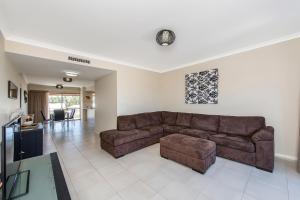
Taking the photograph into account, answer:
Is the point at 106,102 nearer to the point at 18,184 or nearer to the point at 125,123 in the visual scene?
the point at 125,123

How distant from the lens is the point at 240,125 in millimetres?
3035

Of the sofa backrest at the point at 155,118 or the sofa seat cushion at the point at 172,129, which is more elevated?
the sofa backrest at the point at 155,118

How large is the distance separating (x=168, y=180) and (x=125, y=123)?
2008mm

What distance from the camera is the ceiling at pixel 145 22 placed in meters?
1.75

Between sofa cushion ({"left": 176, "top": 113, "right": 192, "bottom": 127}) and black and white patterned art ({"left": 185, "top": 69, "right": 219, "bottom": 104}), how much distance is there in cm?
49

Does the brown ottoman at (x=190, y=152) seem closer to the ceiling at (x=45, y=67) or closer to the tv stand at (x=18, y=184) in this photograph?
the tv stand at (x=18, y=184)

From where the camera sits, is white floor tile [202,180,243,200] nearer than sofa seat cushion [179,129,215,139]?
Yes

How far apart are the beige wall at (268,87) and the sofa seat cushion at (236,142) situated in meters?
0.83

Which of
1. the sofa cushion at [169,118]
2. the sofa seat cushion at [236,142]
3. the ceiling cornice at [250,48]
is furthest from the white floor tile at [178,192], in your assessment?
the ceiling cornice at [250,48]

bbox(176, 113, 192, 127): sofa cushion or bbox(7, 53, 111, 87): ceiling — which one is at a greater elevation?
bbox(7, 53, 111, 87): ceiling

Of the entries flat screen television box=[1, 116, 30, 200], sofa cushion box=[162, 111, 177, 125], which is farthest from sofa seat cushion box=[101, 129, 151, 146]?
flat screen television box=[1, 116, 30, 200]

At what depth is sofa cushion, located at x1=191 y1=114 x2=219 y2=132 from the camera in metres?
3.45

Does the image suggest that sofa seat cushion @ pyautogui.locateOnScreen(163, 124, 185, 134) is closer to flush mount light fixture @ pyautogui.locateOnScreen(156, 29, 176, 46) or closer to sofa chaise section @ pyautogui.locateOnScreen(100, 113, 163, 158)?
sofa chaise section @ pyautogui.locateOnScreen(100, 113, 163, 158)

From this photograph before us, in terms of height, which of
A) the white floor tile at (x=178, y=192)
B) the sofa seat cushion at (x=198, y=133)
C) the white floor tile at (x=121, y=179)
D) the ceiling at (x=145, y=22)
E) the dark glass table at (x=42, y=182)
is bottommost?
the white floor tile at (x=121, y=179)
